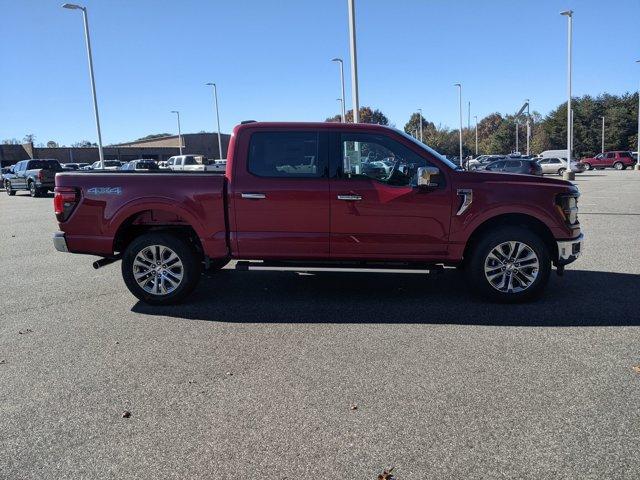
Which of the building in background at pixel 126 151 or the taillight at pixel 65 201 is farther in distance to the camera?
the building in background at pixel 126 151

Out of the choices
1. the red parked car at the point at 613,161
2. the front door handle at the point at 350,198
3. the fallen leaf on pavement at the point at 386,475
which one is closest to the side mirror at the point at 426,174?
the front door handle at the point at 350,198

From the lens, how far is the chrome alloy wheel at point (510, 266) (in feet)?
19.5

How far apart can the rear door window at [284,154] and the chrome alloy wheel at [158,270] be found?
1436 millimetres

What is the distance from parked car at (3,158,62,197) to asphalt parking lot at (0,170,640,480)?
78.6 ft

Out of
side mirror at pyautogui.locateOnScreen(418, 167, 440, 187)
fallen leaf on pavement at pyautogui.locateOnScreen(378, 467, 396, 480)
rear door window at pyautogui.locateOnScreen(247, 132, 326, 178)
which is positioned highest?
rear door window at pyautogui.locateOnScreen(247, 132, 326, 178)

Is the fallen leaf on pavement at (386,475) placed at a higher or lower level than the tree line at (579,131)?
lower

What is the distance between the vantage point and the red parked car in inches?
2130

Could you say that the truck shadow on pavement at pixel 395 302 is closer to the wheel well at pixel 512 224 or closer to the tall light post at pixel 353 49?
the wheel well at pixel 512 224

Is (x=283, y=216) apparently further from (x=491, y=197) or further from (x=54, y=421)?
(x=54, y=421)

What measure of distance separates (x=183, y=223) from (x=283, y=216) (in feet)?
4.04

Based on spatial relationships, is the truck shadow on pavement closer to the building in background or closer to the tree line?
the tree line

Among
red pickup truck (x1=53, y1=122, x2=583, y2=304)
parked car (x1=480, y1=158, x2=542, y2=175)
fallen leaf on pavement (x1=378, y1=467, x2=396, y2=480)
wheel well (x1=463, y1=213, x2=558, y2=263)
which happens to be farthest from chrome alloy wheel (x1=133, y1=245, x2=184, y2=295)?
parked car (x1=480, y1=158, x2=542, y2=175)

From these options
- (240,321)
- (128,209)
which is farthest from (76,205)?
(240,321)

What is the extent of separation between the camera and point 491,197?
5852 mm
